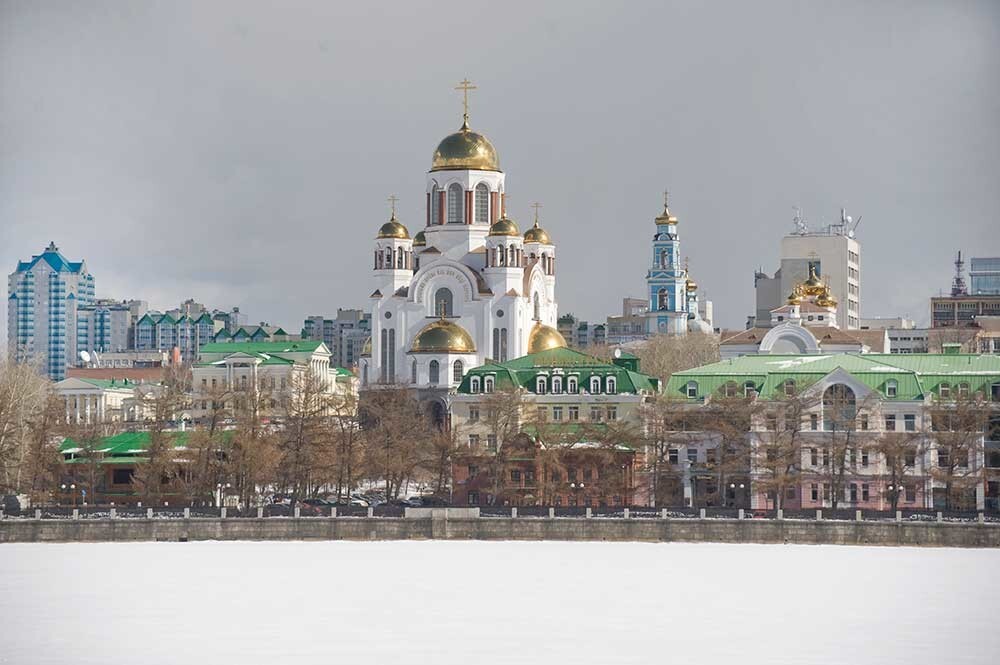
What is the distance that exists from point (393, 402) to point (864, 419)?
23.9 metres

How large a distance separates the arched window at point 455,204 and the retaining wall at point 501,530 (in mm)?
42645

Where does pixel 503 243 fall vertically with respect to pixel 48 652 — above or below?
above

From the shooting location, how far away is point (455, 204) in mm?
118250

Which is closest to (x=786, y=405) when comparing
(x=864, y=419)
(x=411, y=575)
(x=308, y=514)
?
(x=864, y=419)

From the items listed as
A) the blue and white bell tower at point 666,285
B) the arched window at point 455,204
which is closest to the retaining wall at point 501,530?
the arched window at point 455,204

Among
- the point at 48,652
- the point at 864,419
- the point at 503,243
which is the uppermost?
the point at 503,243

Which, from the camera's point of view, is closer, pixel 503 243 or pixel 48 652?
pixel 48 652

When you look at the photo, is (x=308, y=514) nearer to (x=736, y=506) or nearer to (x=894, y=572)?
(x=736, y=506)

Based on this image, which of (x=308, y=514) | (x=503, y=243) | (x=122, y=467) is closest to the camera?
(x=308, y=514)

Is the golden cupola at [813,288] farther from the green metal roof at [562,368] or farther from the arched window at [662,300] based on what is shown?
the green metal roof at [562,368]

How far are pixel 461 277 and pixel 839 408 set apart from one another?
34.4 meters

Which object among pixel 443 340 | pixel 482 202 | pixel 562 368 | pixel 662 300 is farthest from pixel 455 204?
pixel 662 300

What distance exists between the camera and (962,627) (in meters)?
51.7

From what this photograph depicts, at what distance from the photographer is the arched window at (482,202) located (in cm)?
11819
